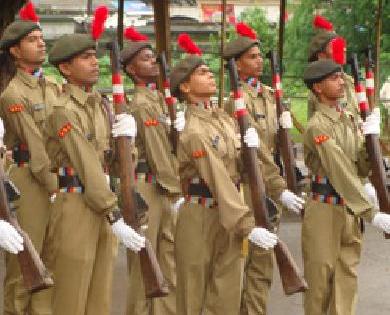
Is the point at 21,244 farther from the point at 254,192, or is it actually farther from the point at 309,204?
the point at 309,204

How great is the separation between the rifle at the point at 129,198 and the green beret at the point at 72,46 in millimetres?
162

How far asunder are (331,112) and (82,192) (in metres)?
1.65

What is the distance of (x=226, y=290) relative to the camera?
6.44 m

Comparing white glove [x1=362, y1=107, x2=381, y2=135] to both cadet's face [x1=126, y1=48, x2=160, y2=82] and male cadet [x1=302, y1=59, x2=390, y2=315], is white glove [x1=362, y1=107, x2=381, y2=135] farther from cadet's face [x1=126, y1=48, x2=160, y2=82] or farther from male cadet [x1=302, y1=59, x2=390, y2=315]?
cadet's face [x1=126, y1=48, x2=160, y2=82]

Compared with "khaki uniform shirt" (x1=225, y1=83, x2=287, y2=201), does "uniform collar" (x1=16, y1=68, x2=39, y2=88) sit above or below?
above

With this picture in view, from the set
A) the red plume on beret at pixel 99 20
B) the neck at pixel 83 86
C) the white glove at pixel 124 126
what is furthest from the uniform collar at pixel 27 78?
the white glove at pixel 124 126

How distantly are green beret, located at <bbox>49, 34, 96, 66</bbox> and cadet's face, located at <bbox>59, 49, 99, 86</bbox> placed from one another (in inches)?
1.3

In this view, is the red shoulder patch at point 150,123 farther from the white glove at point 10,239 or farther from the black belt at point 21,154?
the white glove at point 10,239

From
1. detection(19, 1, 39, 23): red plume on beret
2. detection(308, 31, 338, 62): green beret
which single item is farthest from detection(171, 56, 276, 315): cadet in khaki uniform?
detection(308, 31, 338, 62): green beret

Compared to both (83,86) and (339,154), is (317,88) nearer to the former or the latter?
(339,154)

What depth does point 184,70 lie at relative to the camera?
21.6ft

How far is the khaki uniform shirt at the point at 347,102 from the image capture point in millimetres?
7348

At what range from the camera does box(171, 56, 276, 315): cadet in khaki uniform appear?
6297 millimetres

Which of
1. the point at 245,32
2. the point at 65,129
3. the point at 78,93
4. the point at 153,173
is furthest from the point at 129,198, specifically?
the point at 245,32
